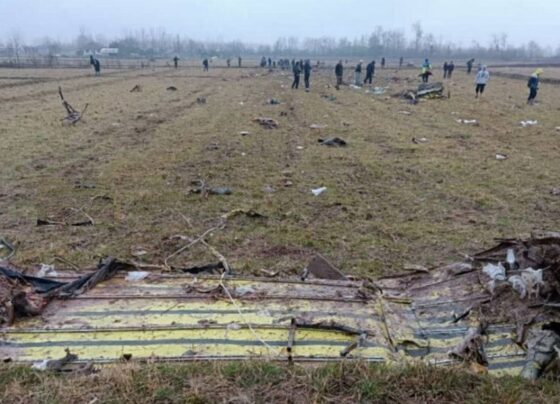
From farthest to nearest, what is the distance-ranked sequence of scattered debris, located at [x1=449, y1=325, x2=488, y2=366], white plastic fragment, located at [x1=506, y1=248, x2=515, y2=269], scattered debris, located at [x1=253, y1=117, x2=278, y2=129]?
scattered debris, located at [x1=253, y1=117, x2=278, y2=129], white plastic fragment, located at [x1=506, y1=248, x2=515, y2=269], scattered debris, located at [x1=449, y1=325, x2=488, y2=366]

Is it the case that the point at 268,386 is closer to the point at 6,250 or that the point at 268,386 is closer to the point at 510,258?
the point at 510,258

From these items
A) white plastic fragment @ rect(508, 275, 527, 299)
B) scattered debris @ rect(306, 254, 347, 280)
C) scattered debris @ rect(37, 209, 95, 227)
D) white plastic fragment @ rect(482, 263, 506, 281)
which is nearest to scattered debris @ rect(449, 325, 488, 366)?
white plastic fragment @ rect(508, 275, 527, 299)

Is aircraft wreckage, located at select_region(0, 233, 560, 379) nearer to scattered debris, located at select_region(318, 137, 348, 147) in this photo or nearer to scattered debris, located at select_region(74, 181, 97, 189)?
scattered debris, located at select_region(74, 181, 97, 189)

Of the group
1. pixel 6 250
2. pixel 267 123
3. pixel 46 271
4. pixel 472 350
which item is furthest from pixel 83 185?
pixel 267 123

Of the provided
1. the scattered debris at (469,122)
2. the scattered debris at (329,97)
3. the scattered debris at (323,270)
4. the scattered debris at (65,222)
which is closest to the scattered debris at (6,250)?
the scattered debris at (65,222)

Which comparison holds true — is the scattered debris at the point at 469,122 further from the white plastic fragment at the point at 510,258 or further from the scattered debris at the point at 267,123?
the white plastic fragment at the point at 510,258

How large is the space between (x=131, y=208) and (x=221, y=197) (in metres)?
1.36

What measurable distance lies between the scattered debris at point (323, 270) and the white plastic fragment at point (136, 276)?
5.22 ft

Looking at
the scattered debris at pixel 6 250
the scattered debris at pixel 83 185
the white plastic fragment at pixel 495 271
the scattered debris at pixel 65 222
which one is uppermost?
the white plastic fragment at pixel 495 271

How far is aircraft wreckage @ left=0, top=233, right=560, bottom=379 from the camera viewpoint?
294 centimetres

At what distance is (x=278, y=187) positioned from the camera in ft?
23.9

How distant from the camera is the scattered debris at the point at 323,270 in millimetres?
4254

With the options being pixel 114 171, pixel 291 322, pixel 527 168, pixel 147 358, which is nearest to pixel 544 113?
pixel 527 168

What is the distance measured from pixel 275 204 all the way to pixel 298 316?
10.5 ft
